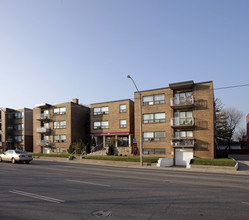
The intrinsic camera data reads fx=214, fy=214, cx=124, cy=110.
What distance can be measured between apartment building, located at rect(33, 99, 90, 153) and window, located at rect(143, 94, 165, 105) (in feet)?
50.4

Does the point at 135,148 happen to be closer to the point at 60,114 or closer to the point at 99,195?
the point at 60,114

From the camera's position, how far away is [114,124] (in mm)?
37031

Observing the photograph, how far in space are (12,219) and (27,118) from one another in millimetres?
49185

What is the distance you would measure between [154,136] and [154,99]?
5524 millimetres

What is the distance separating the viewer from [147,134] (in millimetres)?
32312

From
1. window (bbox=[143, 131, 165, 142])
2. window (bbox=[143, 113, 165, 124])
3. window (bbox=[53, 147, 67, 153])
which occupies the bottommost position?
window (bbox=[53, 147, 67, 153])

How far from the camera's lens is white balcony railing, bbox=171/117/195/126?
28.2 meters

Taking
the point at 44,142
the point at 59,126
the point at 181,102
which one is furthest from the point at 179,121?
the point at 44,142

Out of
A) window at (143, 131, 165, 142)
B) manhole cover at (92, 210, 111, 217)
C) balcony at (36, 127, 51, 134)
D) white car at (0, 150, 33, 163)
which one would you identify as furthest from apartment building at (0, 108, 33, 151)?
manhole cover at (92, 210, 111, 217)

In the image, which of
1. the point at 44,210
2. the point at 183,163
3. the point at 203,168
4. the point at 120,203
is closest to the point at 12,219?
the point at 44,210

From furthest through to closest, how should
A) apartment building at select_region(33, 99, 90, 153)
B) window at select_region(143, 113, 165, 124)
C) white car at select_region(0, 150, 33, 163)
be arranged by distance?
apartment building at select_region(33, 99, 90, 153)
window at select_region(143, 113, 165, 124)
white car at select_region(0, 150, 33, 163)

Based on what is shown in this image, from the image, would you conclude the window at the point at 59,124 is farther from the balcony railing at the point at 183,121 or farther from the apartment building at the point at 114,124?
the balcony railing at the point at 183,121

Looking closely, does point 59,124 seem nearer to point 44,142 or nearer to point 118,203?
point 44,142

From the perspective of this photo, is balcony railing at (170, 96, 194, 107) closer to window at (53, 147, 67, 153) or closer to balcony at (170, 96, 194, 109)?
balcony at (170, 96, 194, 109)
